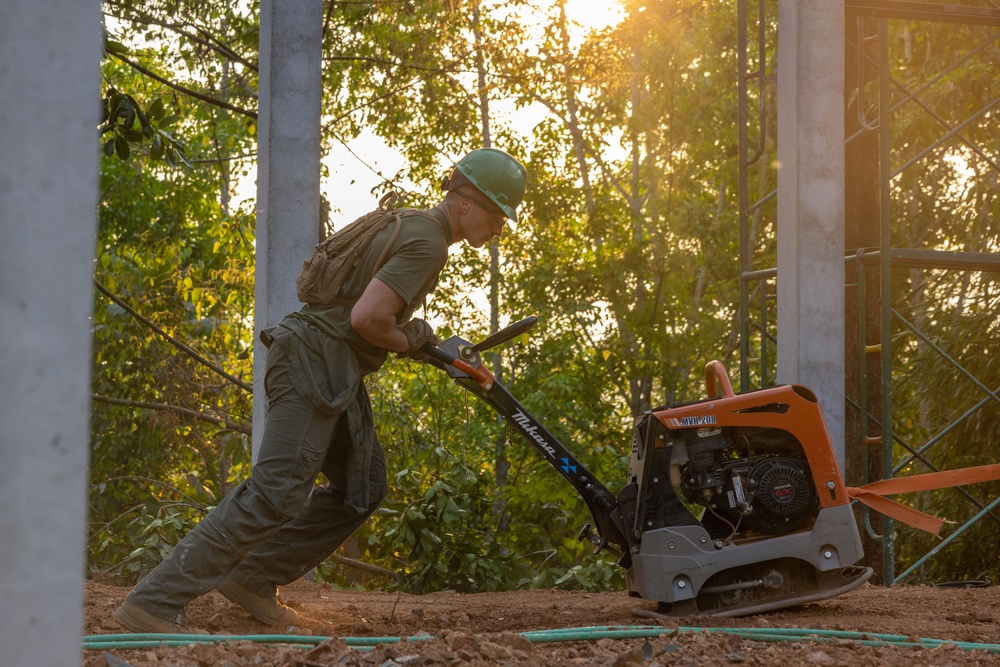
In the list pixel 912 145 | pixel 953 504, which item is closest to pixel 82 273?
pixel 953 504

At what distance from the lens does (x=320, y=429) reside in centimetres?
386

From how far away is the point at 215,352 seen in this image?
10586 millimetres

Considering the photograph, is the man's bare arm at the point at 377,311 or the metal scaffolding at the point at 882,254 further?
the metal scaffolding at the point at 882,254

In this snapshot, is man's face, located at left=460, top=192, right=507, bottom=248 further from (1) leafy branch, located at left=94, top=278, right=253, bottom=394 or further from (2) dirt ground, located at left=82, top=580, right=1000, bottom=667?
(1) leafy branch, located at left=94, top=278, right=253, bottom=394

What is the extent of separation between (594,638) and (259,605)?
1.43 metres

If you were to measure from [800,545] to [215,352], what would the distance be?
7.60 metres

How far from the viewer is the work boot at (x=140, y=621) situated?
362 centimetres

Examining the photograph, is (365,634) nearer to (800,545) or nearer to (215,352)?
(800,545)

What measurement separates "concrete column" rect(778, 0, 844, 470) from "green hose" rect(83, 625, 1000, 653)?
7.97 feet

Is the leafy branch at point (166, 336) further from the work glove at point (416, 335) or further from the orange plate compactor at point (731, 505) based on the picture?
the orange plate compactor at point (731, 505)

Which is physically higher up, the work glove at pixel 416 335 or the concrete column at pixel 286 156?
the concrete column at pixel 286 156

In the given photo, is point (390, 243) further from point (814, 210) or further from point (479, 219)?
point (814, 210)

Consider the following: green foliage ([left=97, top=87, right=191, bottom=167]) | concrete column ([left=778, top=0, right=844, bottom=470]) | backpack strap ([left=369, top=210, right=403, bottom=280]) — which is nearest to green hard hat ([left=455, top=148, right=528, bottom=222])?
backpack strap ([left=369, top=210, right=403, bottom=280])

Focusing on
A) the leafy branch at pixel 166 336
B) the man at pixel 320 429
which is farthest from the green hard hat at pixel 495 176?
the leafy branch at pixel 166 336
